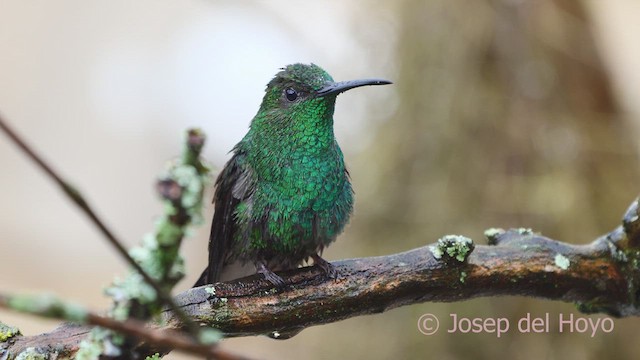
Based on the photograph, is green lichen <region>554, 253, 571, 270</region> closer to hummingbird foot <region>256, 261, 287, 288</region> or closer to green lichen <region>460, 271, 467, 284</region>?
green lichen <region>460, 271, 467, 284</region>

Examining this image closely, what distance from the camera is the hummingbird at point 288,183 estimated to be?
6.09 ft

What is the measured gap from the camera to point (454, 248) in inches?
64.4

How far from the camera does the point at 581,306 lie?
1.88m

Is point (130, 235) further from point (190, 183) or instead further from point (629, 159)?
point (190, 183)

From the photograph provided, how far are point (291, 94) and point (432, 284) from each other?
2.09 feet

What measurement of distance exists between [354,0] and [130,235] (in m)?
3.06

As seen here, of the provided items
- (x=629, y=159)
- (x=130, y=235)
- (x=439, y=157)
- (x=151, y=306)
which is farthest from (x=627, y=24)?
(x=151, y=306)

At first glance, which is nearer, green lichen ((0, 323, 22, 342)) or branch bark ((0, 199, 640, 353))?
green lichen ((0, 323, 22, 342))

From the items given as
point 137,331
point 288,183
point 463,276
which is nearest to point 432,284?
point 463,276

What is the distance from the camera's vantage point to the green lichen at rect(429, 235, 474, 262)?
163 cm

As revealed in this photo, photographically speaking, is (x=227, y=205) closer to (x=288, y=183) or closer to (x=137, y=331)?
(x=288, y=183)

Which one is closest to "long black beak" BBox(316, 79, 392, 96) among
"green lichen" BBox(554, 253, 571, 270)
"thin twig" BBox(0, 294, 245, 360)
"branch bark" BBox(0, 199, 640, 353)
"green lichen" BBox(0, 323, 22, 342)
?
"branch bark" BBox(0, 199, 640, 353)

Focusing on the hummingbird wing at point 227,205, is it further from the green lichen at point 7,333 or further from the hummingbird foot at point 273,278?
the green lichen at point 7,333

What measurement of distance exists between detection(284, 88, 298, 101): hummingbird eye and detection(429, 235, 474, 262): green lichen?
0.57 metres
